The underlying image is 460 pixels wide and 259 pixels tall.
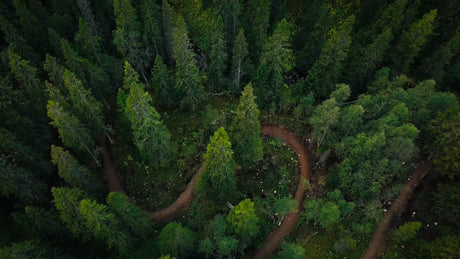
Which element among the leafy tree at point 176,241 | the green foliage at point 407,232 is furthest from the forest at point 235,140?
the green foliage at point 407,232

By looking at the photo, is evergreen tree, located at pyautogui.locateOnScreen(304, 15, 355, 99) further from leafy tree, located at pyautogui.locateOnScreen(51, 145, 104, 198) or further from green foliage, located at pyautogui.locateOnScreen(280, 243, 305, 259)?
leafy tree, located at pyautogui.locateOnScreen(51, 145, 104, 198)

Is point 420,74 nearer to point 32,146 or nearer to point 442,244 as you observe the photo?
point 442,244

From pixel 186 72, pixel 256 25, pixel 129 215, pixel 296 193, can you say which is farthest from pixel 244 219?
pixel 256 25

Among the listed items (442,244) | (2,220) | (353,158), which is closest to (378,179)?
(353,158)

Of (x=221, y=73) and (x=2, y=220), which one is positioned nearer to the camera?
(x=2, y=220)

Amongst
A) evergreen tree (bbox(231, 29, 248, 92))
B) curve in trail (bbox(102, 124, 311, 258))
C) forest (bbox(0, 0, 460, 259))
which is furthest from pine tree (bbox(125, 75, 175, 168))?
evergreen tree (bbox(231, 29, 248, 92))

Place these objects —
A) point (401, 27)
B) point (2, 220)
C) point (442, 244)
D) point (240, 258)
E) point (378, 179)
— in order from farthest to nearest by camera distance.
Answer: point (401, 27)
point (2, 220)
point (240, 258)
point (378, 179)
point (442, 244)
